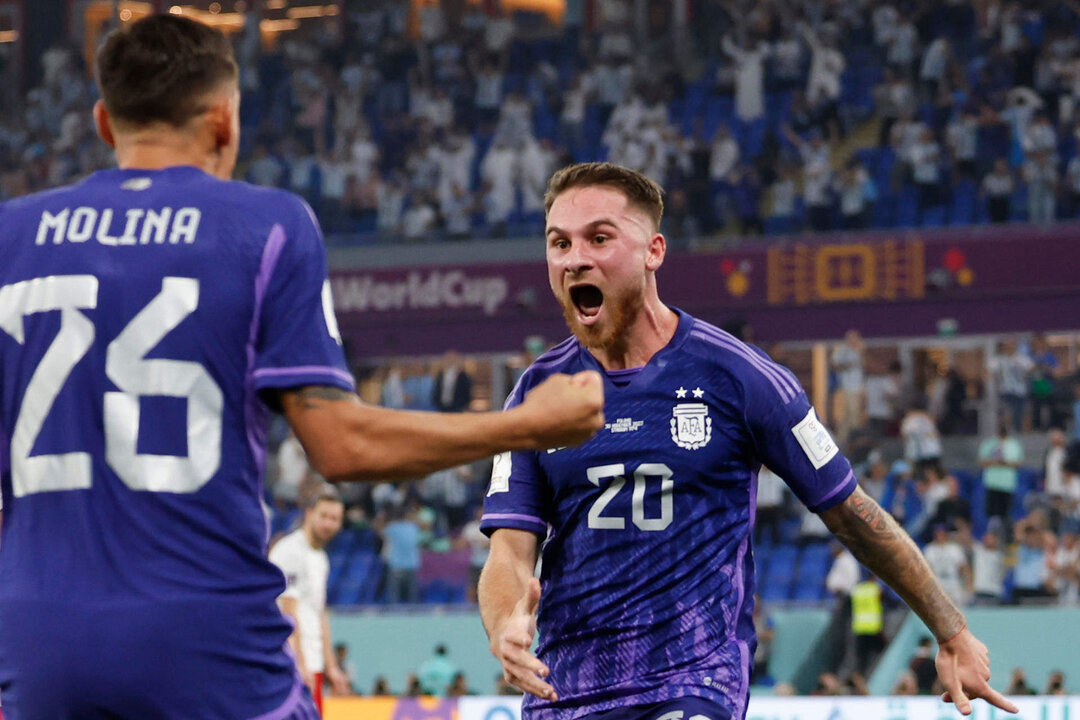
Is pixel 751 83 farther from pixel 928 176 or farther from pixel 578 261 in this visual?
pixel 578 261

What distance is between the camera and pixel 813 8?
27016 mm

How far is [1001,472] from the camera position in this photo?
20.2m

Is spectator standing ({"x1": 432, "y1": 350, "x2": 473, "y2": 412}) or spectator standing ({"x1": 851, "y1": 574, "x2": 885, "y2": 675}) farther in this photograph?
spectator standing ({"x1": 432, "y1": 350, "x2": 473, "y2": 412})

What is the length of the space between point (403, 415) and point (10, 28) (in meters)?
35.2

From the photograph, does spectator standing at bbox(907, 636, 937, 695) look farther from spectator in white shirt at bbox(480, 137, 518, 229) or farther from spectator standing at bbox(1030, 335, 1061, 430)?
spectator in white shirt at bbox(480, 137, 518, 229)

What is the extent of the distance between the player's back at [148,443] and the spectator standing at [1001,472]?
58.6 feet

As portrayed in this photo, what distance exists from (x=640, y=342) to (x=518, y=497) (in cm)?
62

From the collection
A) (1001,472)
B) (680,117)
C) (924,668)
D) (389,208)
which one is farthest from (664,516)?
(389,208)

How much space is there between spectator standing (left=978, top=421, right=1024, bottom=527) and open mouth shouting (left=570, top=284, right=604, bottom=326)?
15.7m

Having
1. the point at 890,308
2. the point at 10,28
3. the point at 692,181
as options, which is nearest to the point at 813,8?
the point at 692,181

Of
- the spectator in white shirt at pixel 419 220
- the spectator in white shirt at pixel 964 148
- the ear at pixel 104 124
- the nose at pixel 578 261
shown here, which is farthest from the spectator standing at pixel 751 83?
the ear at pixel 104 124

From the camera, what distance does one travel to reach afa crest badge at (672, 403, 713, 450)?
16.2 ft

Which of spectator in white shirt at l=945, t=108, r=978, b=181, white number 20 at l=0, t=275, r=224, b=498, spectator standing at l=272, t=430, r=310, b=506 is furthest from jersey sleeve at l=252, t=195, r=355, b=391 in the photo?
spectator in white shirt at l=945, t=108, r=978, b=181

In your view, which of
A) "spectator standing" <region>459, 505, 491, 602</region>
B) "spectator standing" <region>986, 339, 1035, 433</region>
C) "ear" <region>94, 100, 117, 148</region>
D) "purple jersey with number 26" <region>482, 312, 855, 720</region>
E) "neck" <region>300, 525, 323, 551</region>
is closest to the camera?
"ear" <region>94, 100, 117, 148</region>
